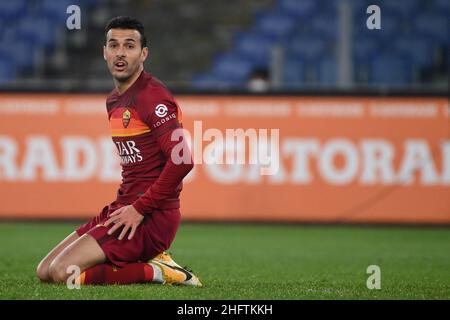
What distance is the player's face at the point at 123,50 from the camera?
7.13 meters

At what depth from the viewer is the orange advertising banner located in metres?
14.2

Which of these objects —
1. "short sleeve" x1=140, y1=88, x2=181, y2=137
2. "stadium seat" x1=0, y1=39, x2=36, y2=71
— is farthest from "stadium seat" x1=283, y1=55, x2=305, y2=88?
"short sleeve" x1=140, y1=88, x2=181, y2=137

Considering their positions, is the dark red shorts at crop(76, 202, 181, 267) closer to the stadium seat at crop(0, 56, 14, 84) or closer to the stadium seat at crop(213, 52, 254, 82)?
the stadium seat at crop(0, 56, 14, 84)

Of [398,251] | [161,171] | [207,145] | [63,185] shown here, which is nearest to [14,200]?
[63,185]

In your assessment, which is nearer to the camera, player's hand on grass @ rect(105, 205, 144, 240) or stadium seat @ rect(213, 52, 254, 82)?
player's hand on grass @ rect(105, 205, 144, 240)

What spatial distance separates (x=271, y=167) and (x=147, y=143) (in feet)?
23.1

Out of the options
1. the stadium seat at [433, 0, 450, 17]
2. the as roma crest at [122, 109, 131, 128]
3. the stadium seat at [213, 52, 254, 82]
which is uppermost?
the stadium seat at [433, 0, 450, 17]

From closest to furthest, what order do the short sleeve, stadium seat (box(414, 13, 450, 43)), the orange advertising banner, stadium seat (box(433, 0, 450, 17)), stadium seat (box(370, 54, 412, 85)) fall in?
1. the short sleeve
2. the orange advertising banner
3. stadium seat (box(370, 54, 412, 85))
4. stadium seat (box(414, 13, 450, 43))
5. stadium seat (box(433, 0, 450, 17))

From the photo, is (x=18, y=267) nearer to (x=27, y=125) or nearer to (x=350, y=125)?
(x=27, y=125)

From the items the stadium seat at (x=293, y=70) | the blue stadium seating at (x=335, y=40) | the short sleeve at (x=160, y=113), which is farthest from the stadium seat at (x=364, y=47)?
the short sleeve at (x=160, y=113)

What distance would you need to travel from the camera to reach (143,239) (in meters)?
7.10

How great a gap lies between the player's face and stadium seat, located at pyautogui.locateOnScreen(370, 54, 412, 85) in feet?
32.3

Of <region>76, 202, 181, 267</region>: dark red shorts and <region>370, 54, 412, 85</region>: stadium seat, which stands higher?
<region>370, 54, 412, 85</region>: stadium seat

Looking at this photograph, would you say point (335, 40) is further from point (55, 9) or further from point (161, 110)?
point (161, 110)
